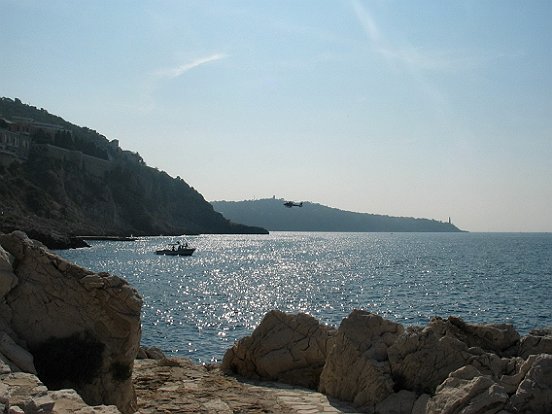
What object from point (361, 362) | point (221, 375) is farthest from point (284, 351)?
point (361, 362)

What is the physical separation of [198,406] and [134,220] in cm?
13590

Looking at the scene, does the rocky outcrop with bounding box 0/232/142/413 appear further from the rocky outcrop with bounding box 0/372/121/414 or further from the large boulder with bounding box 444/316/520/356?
the large boulder with bounding box 444/316/520/356

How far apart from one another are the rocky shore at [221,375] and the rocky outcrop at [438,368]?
0.02 meters

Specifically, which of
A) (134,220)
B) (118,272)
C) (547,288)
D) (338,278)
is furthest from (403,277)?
(134,220)

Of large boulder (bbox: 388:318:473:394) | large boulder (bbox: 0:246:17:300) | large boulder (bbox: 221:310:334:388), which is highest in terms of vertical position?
large boulder (bbox: 0:246:17:300)

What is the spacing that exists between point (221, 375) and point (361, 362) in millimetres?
4287

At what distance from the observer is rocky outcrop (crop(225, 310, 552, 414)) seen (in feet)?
27.9

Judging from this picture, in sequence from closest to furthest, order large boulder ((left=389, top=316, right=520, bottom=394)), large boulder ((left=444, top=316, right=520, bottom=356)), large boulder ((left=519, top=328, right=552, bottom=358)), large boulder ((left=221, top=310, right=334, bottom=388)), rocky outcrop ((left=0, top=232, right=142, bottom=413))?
rocky outcrop ((left=0, top=232, right=142, bottom=413)), large boulder ((left=389, top=316, right=520, bottom=394)), large boulder ((left=519, top=328, right=552, bottom=358)), large boulder ((left=444, top=316, right=520, bottom=356)), large boulder ((left=221, top=310, right=334, bottom=388))

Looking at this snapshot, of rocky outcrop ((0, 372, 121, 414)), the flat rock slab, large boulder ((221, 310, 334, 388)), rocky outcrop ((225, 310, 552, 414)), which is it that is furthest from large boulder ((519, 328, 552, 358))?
rocky outcrop ((0, 372, 121, 414))

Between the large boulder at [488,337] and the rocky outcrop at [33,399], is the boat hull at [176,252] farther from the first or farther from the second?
the rocky outcrop at [33,399]

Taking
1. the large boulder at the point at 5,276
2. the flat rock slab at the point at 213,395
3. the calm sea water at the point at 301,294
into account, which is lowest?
the calm sea water at the point at 301,294

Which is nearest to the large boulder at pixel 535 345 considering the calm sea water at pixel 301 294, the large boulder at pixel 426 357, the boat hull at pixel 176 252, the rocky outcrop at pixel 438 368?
the rocky outcrop at pixel 438 368

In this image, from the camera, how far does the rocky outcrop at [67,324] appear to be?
30.9ft

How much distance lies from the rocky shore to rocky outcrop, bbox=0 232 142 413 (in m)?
0.02
